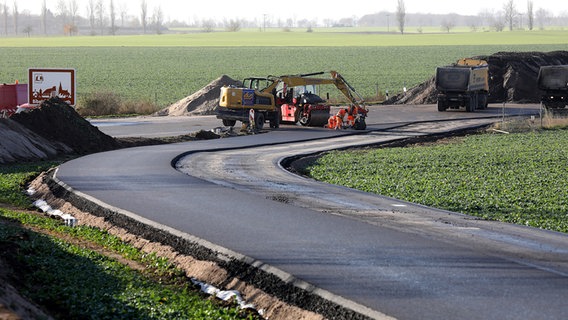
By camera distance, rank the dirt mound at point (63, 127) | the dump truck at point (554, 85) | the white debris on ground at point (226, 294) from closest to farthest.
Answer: the white debris on ground at point (226, 294) < the dirt mound at point (63, 127) < the dump truck at point (554, 85)

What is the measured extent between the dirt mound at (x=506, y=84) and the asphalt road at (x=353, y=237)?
1337 inches

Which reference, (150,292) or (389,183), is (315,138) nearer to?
(389,183)

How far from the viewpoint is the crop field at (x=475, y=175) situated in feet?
63.6

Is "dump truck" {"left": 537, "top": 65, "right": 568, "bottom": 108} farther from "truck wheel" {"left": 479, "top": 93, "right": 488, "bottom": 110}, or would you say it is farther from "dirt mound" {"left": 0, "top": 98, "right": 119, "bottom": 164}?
"dirt mound" {"left": 0, "top": 98, "right": 119, "bottom": 164}

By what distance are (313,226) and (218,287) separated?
377 centimetres

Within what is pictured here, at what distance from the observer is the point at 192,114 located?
2008 inches

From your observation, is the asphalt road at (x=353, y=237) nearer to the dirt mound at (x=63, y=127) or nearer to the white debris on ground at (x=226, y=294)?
the white debris on ground at (x=226, y=294)

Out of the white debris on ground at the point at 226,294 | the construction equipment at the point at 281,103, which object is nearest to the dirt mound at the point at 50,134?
the construction equipment at the point at 281,103

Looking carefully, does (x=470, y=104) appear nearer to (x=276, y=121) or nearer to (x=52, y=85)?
(x=276, y=121)

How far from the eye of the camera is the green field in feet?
267

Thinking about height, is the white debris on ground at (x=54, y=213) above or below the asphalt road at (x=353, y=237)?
below

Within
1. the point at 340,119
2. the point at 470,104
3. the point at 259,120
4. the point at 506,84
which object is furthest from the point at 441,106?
the point at 259,120

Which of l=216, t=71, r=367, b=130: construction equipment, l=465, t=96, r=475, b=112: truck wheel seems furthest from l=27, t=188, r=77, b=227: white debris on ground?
l=465, t=96, r=475, b=112: truck wheel

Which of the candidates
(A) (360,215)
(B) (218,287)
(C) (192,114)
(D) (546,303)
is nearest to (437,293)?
(D) (546,303)
